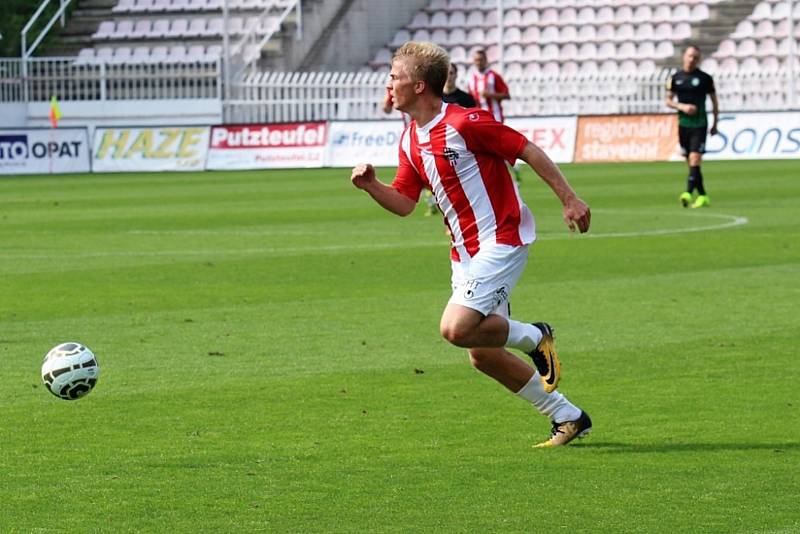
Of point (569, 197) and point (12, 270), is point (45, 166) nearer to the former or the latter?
point (12, 270)

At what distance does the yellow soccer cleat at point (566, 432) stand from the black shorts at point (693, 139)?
16425 millimetres

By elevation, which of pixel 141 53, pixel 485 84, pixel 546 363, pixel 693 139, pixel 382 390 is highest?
pixel 546 363

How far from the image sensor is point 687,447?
25.1 feet

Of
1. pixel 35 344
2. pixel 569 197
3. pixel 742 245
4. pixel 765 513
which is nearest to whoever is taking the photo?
pixel 765 513

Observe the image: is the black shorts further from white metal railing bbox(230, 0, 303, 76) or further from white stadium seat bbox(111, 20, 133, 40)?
white stadium seat bbox(111, 20, 133, 40)

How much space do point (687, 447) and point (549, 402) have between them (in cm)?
66

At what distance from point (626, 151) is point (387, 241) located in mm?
17970

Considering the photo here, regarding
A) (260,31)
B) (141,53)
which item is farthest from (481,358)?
(141,53)

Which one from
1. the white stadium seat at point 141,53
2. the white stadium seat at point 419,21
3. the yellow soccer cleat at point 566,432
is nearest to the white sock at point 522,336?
the yellow soccer cleat at point 566,432

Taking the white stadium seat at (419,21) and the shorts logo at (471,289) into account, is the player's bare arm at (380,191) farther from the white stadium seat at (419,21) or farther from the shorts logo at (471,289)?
the white stadium seat at (419,21)

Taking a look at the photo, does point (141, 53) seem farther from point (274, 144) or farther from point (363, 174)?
point (363, 174)

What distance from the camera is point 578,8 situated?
47.6m

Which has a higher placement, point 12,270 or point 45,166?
point 12,270

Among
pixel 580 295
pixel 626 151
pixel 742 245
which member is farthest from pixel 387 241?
pixel 626 151
